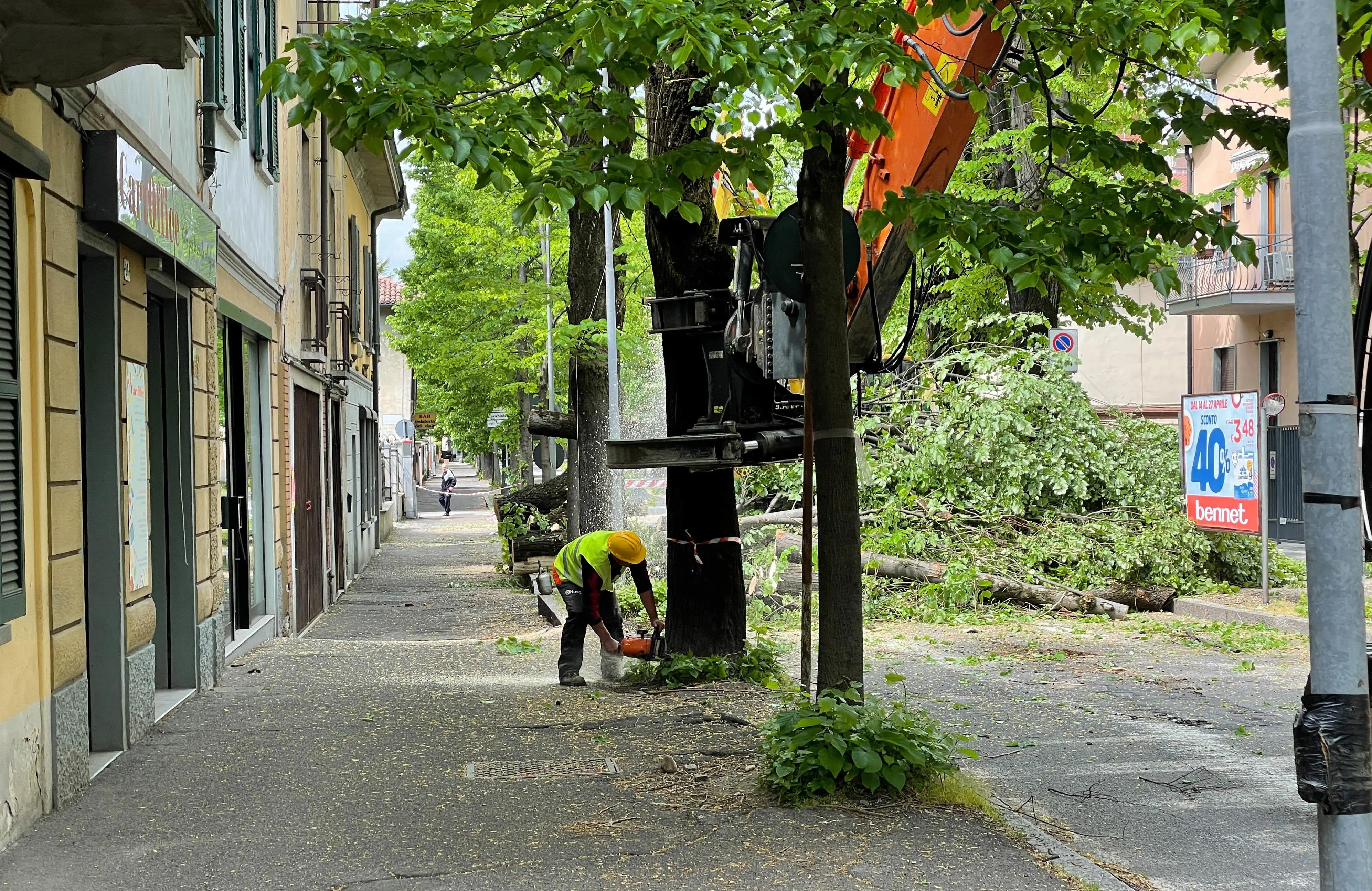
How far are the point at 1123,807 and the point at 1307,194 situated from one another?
3.93 metres

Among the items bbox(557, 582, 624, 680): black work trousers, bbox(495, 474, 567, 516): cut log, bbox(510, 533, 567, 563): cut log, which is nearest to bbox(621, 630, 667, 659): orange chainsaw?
bbox(557, 582, 624, 680): black work trousers

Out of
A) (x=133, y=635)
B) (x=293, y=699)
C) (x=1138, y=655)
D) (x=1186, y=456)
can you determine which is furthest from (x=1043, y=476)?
(x=133, y=635)

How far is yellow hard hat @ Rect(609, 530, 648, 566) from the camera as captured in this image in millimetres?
9719

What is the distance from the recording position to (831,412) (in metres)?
6.63

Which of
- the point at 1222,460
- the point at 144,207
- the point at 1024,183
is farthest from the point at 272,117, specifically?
the point at 1024,183

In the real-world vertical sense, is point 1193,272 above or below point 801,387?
above

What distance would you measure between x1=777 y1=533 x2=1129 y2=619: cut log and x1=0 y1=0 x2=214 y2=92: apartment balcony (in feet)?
31.8

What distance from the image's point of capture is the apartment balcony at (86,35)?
5.43 meters

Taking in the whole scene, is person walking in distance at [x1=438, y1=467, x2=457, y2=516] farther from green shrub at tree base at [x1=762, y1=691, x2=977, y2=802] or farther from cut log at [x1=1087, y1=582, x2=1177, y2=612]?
green shrub at tree base at [x1=762, y1=691, x2=977, y2=802]

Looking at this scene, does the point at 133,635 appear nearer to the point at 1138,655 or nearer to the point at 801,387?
the point at 801,387

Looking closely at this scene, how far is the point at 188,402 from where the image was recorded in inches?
368

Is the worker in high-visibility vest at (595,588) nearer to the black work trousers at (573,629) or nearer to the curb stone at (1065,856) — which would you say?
the black work trousers at (573,629)

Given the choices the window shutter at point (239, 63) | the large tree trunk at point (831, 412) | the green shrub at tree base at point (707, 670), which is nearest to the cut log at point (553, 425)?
the window shutter at point (239, 63)

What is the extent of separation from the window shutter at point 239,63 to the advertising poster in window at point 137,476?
405 cm
